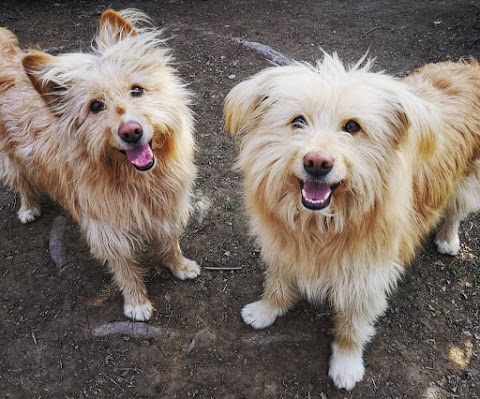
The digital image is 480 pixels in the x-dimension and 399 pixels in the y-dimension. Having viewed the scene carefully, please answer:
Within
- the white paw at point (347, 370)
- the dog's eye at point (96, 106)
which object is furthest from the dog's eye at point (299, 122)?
the white paw at point (347, 370)

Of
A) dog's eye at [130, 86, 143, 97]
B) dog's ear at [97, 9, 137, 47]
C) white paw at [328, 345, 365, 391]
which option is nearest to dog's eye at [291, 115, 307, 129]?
dog's eye at [130, 86, 143, 97]

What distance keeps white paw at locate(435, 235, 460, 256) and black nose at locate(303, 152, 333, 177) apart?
226 cm

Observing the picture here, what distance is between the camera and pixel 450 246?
368cm

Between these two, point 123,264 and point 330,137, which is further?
point 123,264

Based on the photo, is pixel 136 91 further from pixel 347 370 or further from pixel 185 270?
pixel 347 370

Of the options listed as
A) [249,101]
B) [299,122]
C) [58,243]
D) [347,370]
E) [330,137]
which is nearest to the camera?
[330,137]

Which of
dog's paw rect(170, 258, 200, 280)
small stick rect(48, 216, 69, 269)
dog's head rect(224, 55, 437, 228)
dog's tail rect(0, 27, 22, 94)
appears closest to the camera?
dog's head rect(224, 55, 437, 228)

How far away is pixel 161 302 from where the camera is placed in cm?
355

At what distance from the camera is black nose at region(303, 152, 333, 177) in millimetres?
1921

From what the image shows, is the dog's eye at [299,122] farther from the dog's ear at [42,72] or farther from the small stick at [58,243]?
the small stick at [58,243]

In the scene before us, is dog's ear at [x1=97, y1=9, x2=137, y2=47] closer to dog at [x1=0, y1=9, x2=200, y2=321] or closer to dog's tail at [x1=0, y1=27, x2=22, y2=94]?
dog at [x1=0, y1=9, x2=200, y2=321]

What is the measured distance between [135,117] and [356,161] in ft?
4.18

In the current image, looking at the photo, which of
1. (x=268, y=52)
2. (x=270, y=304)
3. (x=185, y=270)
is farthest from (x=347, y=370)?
(x=268, y=52)

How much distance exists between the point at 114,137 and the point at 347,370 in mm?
2175
